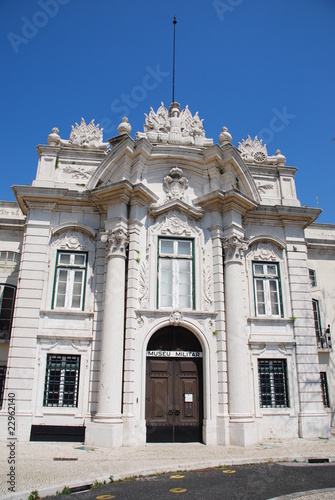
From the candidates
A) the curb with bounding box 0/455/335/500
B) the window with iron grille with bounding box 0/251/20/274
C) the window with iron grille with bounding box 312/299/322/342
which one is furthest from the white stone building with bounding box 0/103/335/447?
the window with iron grille with bounding box 312/299/322/342

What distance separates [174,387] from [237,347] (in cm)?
255

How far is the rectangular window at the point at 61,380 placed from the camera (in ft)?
45.6

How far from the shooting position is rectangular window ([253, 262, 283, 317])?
53.0ft

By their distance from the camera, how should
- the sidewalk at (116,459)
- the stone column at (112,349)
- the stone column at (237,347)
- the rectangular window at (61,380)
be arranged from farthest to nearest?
the rectangular window at (61,380), the stone column at (237,347), the stone column at (112,349), the sidewalk at (116,459)

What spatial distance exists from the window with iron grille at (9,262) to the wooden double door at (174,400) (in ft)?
27.7

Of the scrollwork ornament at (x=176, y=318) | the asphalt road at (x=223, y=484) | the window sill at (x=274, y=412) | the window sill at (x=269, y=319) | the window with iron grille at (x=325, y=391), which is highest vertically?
the window sill at (x=269, y=319)

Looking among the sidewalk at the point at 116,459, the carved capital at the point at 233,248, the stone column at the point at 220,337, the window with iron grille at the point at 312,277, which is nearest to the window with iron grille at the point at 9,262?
the sidewalk at the point at 116,459

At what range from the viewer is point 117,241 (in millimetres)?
14672

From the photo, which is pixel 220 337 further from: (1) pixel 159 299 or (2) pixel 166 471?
(2) pixel 166 471

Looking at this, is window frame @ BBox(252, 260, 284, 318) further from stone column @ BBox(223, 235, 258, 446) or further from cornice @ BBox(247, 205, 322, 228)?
cornice @ BBox(247, 205, 322, 228)

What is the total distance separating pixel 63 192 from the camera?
15.7m

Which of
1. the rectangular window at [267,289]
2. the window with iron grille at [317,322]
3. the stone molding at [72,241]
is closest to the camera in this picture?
the stone molding at [72,241]

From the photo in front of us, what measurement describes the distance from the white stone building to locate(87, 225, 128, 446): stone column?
1.5 inches

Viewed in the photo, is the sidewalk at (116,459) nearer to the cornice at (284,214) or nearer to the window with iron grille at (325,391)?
the window with iron grille at (325,391)
